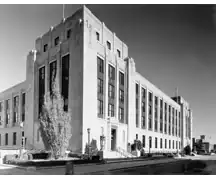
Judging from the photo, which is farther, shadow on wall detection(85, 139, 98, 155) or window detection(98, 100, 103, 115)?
window detection(98, 100, 103, 115)

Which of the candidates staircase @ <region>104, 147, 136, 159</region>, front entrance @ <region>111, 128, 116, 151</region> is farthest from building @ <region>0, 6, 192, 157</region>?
staircase @ <region>104, 147, 136, 159</region>

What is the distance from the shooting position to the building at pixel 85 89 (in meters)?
35.1

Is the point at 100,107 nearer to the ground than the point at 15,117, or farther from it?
farther from it

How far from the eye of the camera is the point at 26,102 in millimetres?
43844

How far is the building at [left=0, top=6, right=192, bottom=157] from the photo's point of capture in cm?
3512

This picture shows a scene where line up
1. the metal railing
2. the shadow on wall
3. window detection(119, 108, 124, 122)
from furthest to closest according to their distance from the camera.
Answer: window detection(119, 108, 124, 122)
the metal railing
the shadow on wall

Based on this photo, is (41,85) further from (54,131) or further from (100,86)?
(54,131)

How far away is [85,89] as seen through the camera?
34.7m

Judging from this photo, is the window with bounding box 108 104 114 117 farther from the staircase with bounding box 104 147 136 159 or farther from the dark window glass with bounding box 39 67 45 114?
the dark window glass with bounding box 39 67 45 114

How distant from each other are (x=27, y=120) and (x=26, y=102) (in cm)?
315

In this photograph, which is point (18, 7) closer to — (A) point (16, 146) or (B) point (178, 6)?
(B) point (178, 6)

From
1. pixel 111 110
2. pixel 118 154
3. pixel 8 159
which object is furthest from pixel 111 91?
pixel 8 159

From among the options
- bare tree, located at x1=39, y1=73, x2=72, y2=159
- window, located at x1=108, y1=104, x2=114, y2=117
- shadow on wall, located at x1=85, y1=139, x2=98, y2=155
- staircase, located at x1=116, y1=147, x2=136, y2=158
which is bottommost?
staircase, located at x1=116, y1=147, x2=136, y2=158
